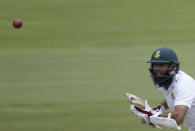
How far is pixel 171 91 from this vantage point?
5.98 metres

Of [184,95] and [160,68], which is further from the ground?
[160,68]

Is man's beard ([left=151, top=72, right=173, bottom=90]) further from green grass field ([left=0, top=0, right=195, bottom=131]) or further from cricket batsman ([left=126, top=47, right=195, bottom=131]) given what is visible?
green grass field ([left=0, top=0, right=195, bottom=131])

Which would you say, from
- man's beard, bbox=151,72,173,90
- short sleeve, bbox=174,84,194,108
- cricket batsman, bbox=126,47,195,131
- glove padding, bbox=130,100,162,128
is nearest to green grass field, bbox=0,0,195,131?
glove padding, bbox=130,100,162,128

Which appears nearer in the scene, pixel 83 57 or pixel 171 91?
pixel 171 91

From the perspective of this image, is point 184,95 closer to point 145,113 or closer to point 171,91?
point 171,91

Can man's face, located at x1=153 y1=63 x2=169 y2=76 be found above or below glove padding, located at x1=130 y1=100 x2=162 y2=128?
above

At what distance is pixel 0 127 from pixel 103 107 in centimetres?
207

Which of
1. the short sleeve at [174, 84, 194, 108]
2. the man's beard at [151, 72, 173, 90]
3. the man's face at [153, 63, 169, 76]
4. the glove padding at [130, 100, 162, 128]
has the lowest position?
the glove padding at [130, 100, 162, 128]

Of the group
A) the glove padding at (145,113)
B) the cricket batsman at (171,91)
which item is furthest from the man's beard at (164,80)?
the glove padding at (145,113)

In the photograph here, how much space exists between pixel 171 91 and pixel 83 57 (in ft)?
29.2

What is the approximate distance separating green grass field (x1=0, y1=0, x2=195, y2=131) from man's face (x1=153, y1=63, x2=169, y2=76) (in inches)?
125

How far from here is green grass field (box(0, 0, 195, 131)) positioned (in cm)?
991

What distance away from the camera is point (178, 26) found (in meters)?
18.2

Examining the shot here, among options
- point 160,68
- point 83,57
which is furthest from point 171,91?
point 83,57
